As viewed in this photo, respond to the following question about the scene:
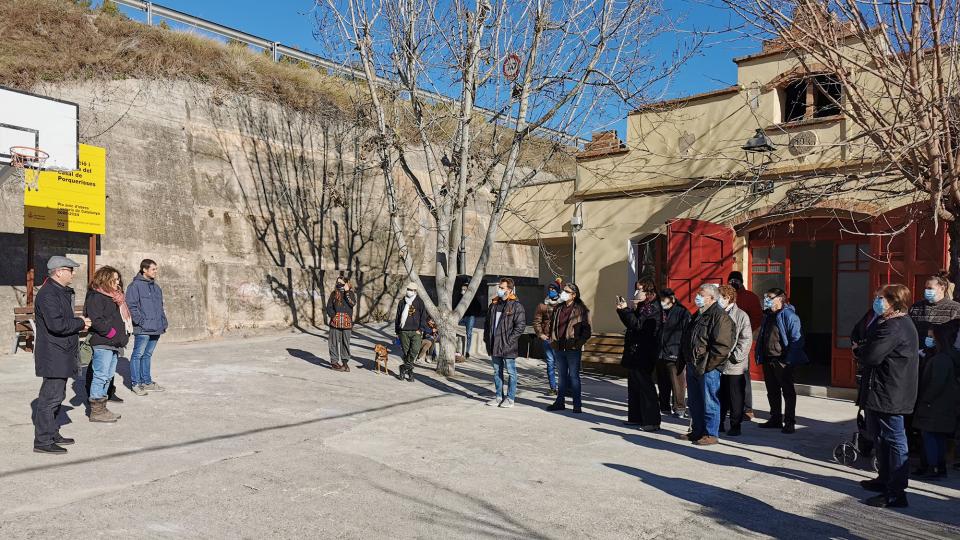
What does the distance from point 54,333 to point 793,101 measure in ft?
40.1

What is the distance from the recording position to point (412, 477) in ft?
20.0

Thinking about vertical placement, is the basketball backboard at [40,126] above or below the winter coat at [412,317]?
above

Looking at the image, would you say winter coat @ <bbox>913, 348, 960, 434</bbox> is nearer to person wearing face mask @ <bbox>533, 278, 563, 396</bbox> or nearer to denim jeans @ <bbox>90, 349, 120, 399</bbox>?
person wearing face mask @ <bbox>533, 278, 563, 396</bbox>

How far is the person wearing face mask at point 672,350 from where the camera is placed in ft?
28.5

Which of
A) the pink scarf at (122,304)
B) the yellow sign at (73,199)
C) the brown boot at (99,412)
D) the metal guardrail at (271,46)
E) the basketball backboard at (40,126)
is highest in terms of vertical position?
the metal guardrail at (271,46)

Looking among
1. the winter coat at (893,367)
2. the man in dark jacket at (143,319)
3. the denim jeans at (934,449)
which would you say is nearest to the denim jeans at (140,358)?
the man in dark jacket at (143,319)

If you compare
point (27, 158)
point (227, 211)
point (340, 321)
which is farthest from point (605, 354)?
point (227, 211)

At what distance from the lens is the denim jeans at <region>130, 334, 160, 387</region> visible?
9594 mm

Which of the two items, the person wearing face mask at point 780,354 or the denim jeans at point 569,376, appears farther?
the denim jeans at point 569,376

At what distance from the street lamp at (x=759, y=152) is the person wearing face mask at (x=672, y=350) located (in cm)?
357

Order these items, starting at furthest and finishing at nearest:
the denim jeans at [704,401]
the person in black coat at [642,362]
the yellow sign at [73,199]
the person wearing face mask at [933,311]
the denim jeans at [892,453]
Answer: the yellow sign at [73,199], the person in black coat at [642,362], the denim jeans at [704,401], the person wearing face mask at [933,311], the denim jeans at [892,453]

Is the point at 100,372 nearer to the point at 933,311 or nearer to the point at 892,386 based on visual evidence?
the point at 892,386

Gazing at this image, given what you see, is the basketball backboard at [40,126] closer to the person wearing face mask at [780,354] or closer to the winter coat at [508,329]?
the winter coat at [508,329]

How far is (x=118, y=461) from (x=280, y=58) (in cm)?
2220
